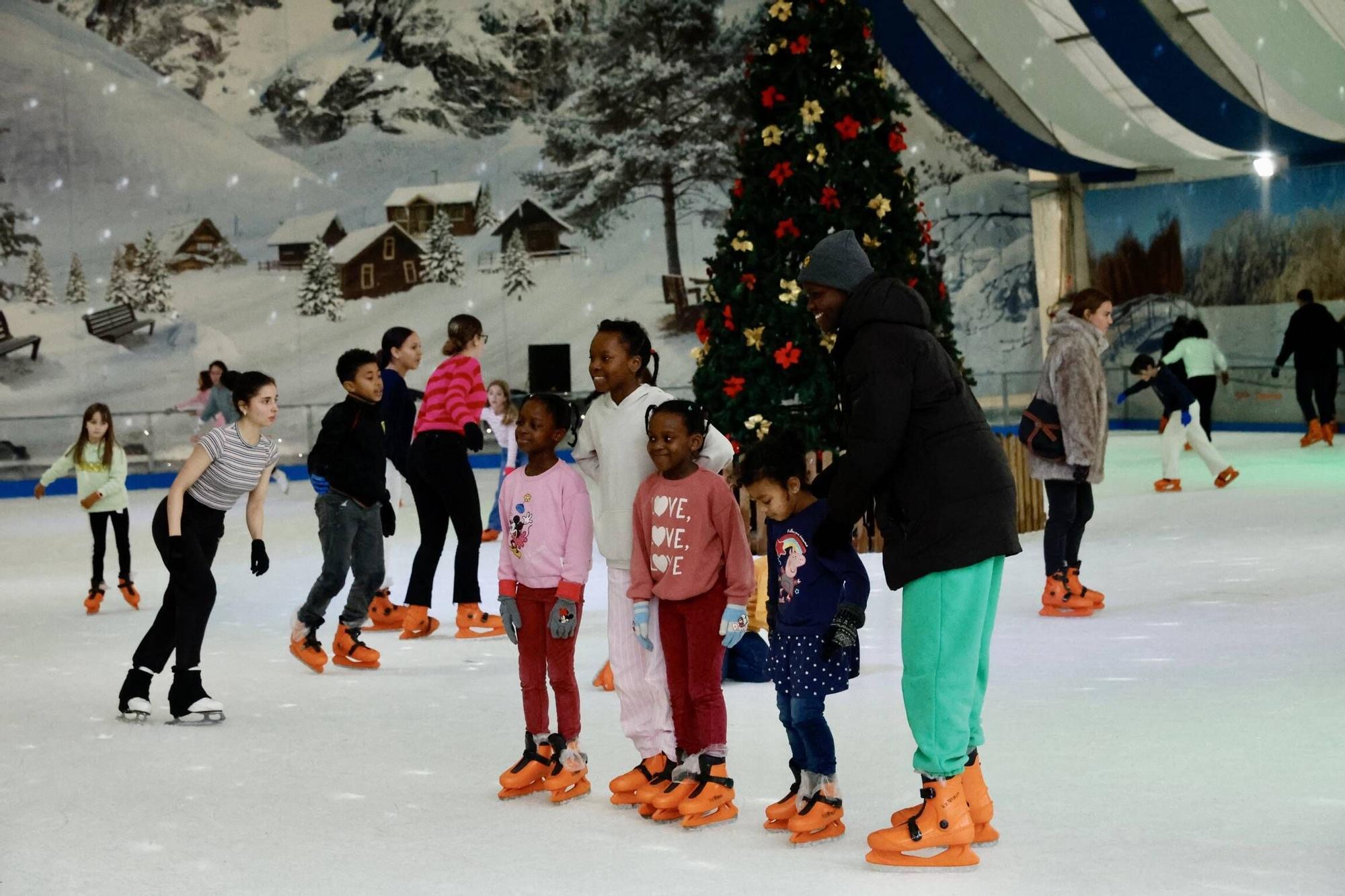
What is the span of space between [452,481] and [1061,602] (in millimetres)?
2534

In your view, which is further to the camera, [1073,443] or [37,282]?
[37,282]

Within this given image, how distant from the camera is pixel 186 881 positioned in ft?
11.0

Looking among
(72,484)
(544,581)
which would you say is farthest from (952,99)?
(544,581)

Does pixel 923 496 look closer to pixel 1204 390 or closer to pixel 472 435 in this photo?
pixel 472 435

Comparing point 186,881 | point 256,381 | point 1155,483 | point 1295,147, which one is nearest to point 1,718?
point 256,381

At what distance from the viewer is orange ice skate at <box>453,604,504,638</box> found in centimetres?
662

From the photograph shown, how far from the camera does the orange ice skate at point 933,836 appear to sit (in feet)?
10.8

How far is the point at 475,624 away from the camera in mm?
6680

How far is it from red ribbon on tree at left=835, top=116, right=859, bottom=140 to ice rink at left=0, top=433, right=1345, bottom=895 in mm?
2264

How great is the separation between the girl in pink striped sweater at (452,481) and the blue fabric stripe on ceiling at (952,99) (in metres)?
9.65

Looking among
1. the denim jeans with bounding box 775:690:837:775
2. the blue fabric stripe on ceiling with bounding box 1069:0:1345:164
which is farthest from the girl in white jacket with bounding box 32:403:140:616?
the blue fabric stripe on ceiling with bounding box 1069:0:1345:164

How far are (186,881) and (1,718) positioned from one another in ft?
6.94

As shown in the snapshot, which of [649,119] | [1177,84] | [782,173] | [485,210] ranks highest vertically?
[649,119]

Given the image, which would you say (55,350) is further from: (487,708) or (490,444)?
(487,708)
